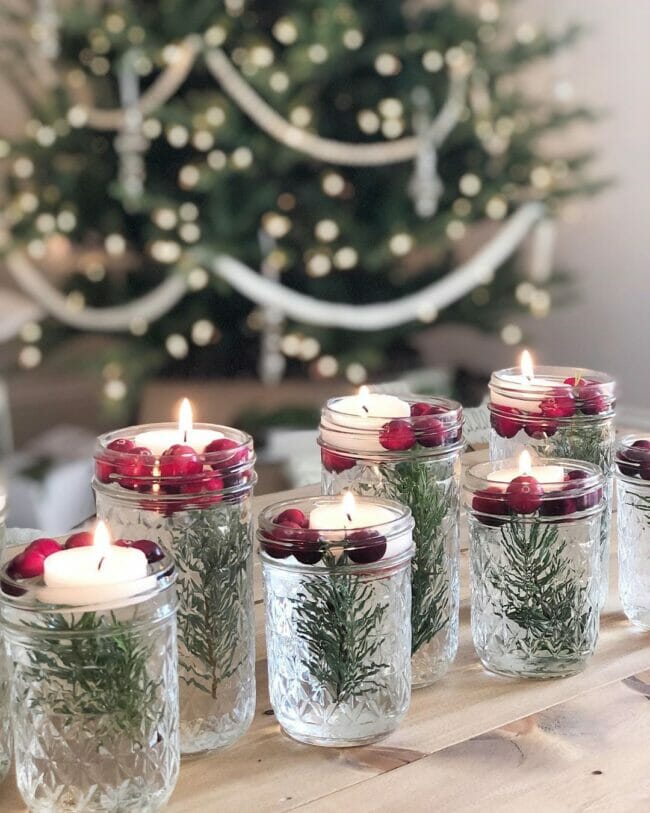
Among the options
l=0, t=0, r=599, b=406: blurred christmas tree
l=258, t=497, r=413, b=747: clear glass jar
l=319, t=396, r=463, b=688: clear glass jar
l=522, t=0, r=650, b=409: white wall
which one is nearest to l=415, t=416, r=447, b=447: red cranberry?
l=319, t=396, r=463, b=688: clear glass jar

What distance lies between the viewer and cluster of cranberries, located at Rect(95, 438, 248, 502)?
0.75 metres

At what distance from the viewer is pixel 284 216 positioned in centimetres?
378

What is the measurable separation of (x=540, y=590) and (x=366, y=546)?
190 millimetres

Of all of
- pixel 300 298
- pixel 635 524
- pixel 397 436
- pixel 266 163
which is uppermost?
pixel 266 163

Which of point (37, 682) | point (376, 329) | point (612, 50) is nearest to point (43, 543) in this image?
point (37, 682)

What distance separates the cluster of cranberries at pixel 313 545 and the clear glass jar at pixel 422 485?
0.13 m

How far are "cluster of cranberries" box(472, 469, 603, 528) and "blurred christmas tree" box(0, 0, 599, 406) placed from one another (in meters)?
2.70

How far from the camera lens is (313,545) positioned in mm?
723

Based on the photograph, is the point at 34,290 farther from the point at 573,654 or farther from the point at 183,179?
the point at 573,654

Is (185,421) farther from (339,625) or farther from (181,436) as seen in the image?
Answer: (339,625)

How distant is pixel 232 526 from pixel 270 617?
66 mm

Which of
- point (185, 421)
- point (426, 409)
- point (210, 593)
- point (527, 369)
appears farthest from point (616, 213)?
point (210, 593)

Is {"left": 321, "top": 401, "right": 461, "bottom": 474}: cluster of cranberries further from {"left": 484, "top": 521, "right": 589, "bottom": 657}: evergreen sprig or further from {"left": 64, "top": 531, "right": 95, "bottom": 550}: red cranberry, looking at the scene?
{"left": 64, "top": 531, "right": 95, "bottom": 550}: red cranberry

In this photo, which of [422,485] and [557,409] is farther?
[557,409]
